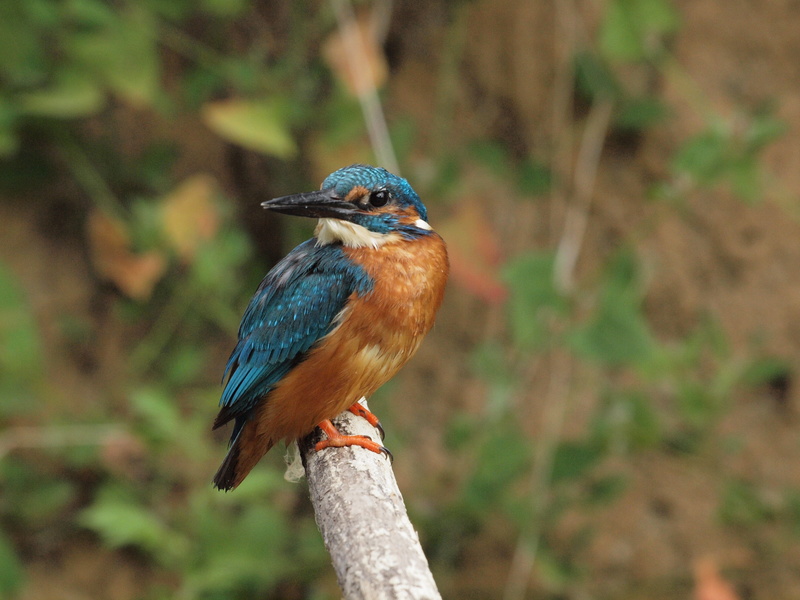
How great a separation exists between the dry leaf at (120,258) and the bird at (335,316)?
1390 mm

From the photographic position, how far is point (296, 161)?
12.5 feet

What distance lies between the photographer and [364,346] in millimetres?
2207

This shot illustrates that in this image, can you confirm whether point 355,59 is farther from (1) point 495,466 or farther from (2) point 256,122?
(1) point 495,466

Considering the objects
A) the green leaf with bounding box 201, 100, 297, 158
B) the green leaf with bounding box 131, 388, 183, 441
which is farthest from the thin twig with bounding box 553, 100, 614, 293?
the green leaf with bounding box 131, 388, 183, 441

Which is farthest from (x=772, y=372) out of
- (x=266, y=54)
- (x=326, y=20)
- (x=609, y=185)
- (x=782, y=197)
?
(x=266, y=54)

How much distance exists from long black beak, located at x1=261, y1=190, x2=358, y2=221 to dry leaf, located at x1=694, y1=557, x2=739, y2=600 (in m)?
1.96

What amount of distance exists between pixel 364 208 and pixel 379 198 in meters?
0.04

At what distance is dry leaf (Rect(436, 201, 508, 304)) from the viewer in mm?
3309

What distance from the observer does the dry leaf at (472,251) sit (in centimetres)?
331

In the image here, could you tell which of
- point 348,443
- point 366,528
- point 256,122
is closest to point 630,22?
point 256,122

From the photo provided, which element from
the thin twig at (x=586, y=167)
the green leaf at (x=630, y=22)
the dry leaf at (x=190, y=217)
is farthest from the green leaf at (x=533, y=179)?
the dry leaf at (x=190, y=217)

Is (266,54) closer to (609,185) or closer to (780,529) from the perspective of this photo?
→ (609,185)

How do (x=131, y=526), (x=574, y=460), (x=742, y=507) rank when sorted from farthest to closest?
(x=742, y=507) < (x=574, y=460) < (x=131, y=526)

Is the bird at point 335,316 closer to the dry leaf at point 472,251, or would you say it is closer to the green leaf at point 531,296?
the green leaf at point 531,296
